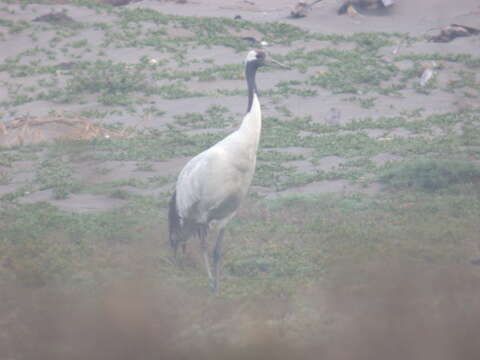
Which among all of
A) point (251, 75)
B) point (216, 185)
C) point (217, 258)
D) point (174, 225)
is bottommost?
point (217, 258)

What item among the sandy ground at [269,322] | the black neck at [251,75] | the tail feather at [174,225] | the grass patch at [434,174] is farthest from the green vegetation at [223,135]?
the black neck at [251,75]

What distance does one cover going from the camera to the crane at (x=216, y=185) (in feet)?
Result: 16.7

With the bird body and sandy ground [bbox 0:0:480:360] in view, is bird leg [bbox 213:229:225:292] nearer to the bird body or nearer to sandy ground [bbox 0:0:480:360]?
the bird body

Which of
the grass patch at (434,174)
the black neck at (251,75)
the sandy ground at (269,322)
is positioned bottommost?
the grass patch at (434,174)

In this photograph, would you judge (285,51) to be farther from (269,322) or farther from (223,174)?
(269,322)

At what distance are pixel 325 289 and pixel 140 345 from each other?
1607 millimetres

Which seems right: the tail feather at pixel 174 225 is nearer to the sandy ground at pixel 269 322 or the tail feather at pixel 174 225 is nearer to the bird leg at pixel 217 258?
the bird leg at pixel 217 258

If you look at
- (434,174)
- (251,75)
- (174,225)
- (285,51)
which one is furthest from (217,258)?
(285,51)

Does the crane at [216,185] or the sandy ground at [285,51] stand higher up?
the crane at [216,185]

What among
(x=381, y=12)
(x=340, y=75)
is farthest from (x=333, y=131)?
(x=381, y=12)

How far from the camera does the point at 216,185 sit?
5133mm

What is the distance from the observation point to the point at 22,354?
3463mm

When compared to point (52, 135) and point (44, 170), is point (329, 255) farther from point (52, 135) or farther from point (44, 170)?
point (52, 135)

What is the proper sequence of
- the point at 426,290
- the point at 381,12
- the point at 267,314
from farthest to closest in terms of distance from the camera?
the point at 381,12 → the point at 267,314 → the point at 426,290
